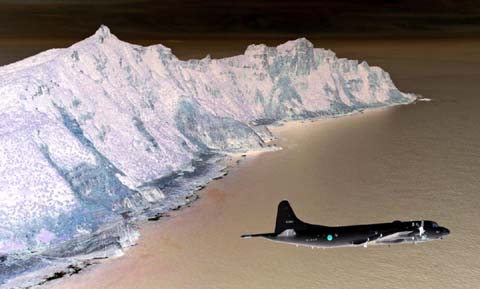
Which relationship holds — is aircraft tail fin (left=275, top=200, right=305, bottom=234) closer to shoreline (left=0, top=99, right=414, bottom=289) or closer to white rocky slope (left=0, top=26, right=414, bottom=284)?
shoreline (left=0, top=99, right=414, bottom=289)

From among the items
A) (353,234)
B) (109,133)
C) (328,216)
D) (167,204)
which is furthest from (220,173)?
(353,234)

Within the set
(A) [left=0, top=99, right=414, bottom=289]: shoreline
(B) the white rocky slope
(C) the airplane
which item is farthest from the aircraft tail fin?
(B) the white rocky slope

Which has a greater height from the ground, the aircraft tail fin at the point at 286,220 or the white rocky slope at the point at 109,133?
the white rocky slope at the point at 109,133

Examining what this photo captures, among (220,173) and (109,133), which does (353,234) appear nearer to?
(220,173)

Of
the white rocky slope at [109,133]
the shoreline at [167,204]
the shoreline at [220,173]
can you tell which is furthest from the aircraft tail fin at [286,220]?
the white rocky slope at [109,133]

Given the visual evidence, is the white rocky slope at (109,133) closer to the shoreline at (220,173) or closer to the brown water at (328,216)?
the shoreline at (220,173)
